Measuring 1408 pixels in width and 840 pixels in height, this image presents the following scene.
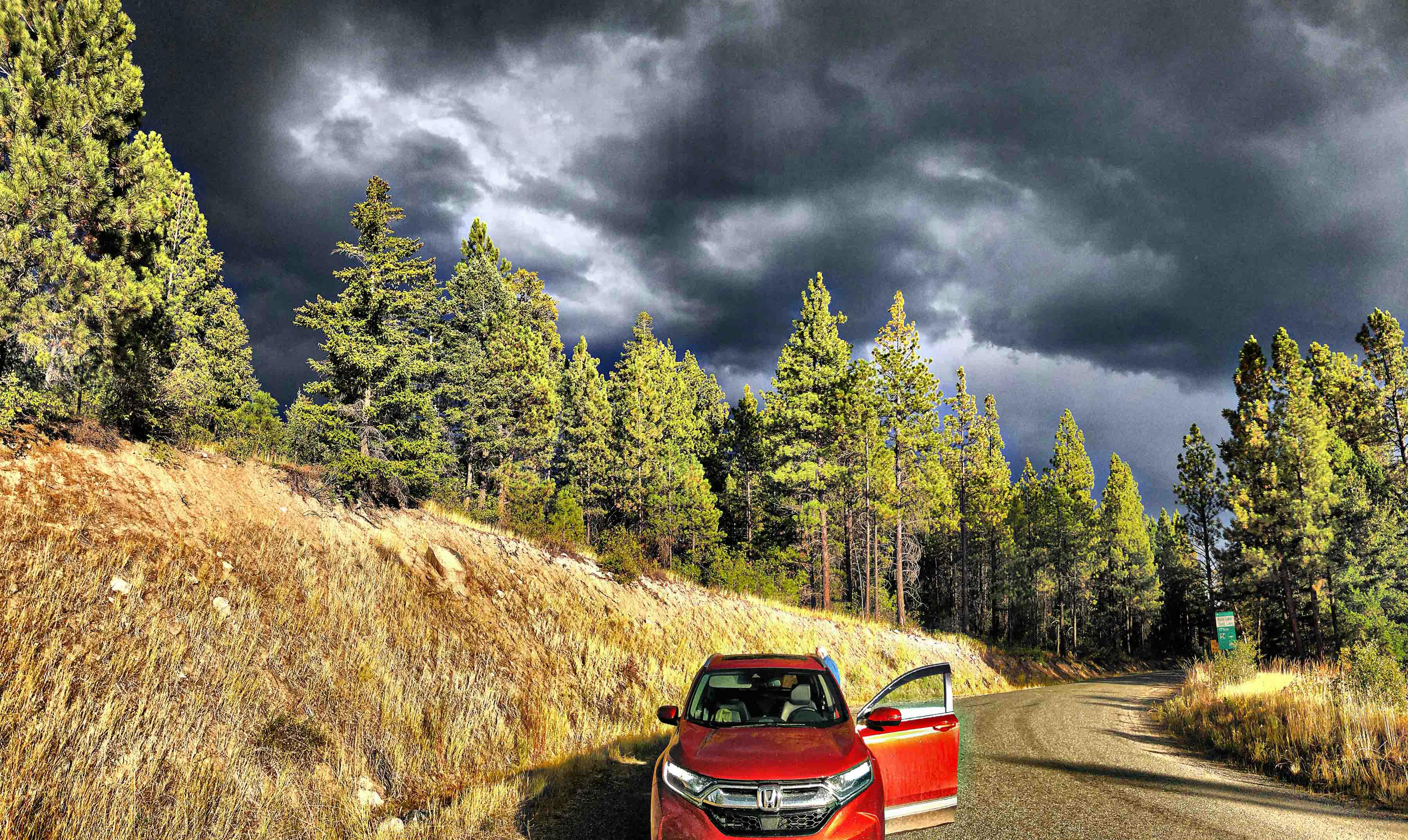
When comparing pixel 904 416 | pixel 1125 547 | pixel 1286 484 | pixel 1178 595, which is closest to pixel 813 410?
pixel 904 416

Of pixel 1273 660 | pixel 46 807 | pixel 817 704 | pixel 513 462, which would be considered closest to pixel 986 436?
pixel 1273 660

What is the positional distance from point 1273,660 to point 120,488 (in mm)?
31137

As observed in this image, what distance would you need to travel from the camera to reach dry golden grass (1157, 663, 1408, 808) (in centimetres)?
789

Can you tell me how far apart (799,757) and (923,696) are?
9.79 ft

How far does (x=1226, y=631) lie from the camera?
1870cm

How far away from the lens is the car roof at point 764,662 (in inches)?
240

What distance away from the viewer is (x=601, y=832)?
20.9 feet

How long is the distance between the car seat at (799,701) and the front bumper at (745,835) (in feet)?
3.77

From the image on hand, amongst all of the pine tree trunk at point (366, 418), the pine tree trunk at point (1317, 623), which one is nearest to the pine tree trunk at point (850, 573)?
the pine tree trunk at point (1317, 623)

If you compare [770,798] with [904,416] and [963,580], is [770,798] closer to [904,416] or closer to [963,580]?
[904,416]

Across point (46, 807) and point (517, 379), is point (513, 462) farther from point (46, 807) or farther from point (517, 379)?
point (46, 807)

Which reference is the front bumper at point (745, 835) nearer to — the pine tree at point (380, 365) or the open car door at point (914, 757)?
the open car door at point (914, 757)

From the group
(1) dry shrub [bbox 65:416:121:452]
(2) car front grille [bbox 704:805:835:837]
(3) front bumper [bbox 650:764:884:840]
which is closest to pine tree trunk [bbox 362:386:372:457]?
(1) dry shrub [bbox 65:416:121:452]

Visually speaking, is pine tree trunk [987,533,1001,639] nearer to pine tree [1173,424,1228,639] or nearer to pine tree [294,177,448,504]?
pine tree [1173,424,1228,639]
